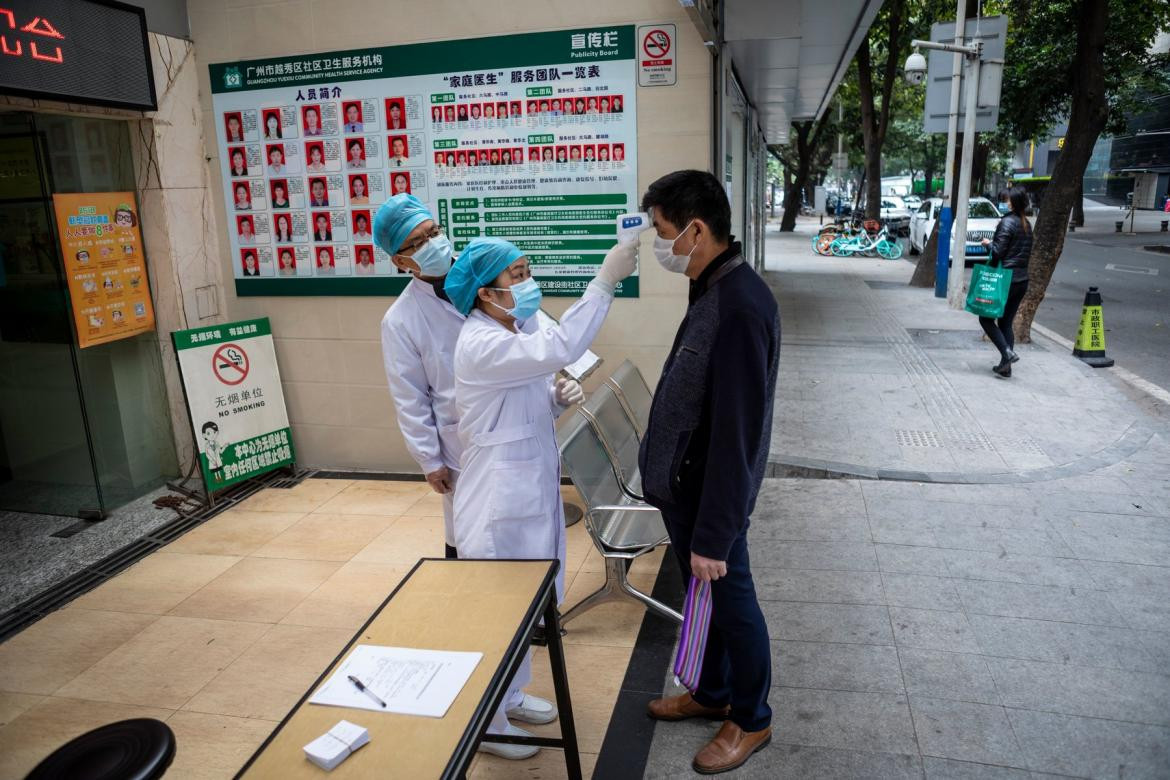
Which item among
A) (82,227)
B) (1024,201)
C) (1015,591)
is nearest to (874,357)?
(1024,201)

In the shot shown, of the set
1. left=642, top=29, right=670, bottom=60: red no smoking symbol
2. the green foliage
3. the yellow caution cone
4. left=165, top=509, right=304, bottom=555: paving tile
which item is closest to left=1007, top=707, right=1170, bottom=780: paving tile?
left=642, top=29, right=670, bottom=60: red no smoking symbol

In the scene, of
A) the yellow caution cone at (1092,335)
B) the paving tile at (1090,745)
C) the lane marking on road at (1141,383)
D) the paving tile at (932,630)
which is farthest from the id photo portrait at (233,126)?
the yellow caution cone at (1092,335)

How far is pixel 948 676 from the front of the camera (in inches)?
127

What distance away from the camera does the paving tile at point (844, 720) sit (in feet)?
9.41

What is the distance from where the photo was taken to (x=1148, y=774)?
2.66 meters

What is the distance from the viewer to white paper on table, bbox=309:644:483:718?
1847 mm

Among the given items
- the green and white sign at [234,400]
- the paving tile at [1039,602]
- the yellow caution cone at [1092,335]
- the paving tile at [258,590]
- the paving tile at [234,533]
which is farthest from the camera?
the yellow caution cone at [1092,335]

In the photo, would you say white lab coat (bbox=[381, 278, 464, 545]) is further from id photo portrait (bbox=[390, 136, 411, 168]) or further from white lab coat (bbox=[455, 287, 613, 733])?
id photo portrait (bbox=[390, 136, 411, 168])

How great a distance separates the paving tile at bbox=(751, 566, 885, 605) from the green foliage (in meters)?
13.3

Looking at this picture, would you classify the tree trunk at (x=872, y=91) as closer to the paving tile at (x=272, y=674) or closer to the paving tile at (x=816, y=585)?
the paving tile at (x=816, y=585)

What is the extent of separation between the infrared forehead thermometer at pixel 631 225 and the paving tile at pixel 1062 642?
2264 millimetres

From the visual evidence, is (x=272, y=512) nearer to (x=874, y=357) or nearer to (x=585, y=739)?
(x=585, y=739)

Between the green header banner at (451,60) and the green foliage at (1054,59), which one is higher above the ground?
the green foliage at (1054,59)

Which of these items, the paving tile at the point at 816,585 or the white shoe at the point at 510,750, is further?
the paving tile at the point at 816,585
